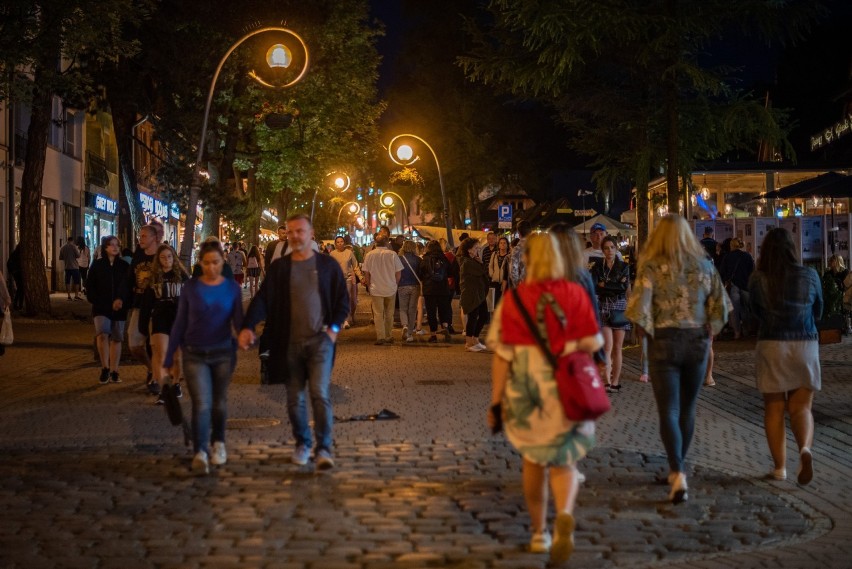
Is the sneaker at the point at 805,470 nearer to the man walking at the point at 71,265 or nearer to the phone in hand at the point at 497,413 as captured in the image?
the phone in hand at the point at 497,413

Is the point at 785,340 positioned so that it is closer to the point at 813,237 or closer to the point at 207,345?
the point at 207,345

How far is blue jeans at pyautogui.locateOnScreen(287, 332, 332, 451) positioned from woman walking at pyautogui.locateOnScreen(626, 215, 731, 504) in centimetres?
220

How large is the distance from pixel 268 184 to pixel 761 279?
41.2 metres

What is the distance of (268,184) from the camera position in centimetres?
4775

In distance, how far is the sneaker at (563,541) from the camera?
525 centimetres

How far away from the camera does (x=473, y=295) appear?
1828 centimetres

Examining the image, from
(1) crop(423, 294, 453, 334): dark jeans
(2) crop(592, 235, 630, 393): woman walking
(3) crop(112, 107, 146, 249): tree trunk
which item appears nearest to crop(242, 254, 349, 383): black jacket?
(2) crop(592, 235, 630, 393): woman walking

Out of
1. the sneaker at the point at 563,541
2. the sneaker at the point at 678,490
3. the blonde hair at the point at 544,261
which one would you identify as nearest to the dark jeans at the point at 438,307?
the sneaker at the point at 678,490

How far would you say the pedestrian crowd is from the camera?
549 cm

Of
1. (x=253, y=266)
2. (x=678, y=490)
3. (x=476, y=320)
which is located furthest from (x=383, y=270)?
(x=253, y=266)

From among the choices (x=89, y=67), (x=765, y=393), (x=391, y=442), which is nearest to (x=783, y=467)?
(x=765, y=393)

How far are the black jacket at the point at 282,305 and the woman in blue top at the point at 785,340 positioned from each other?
9.75 ft

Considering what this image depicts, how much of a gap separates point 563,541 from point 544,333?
100cm

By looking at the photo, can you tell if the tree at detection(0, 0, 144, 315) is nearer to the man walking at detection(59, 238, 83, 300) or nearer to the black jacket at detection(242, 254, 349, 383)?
the man walking at detection(59, 238, 83, 300)
